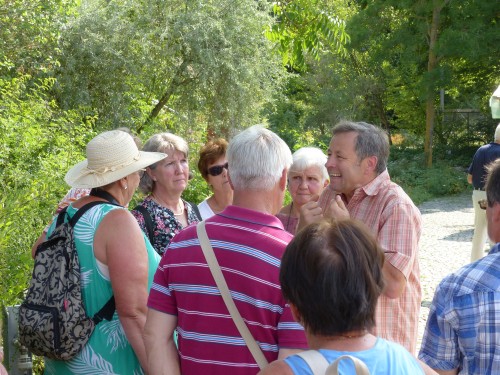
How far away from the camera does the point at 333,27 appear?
271 inches

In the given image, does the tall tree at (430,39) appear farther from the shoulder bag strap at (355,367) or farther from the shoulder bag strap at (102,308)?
the shoulder bag strap at (355,367)

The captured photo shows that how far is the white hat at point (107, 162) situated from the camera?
345cm

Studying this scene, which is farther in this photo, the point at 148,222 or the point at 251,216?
the point at 148,222

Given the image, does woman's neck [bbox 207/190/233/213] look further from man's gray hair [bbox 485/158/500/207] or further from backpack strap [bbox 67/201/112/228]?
man's gray hair [bbox 485/158/500/207]

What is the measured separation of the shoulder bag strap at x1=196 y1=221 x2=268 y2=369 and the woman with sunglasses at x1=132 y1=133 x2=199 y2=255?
1716mm

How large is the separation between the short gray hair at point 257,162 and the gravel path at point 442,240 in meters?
4.78

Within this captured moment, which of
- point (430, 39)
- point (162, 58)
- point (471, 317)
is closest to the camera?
point (471, 317)

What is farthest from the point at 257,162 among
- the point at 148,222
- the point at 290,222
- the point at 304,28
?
the point at 304,28

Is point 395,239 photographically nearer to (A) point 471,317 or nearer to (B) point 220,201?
(A) point 471,317

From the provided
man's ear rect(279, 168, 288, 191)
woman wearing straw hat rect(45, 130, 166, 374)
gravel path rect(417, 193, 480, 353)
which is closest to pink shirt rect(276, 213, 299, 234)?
woman wearing straw hat rect(45, 130, 166, 374)

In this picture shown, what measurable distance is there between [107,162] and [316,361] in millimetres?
1945

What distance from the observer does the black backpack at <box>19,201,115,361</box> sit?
3115 mm

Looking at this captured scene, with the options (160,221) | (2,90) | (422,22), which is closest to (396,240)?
(160,221)

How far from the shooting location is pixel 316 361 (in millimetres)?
1866
